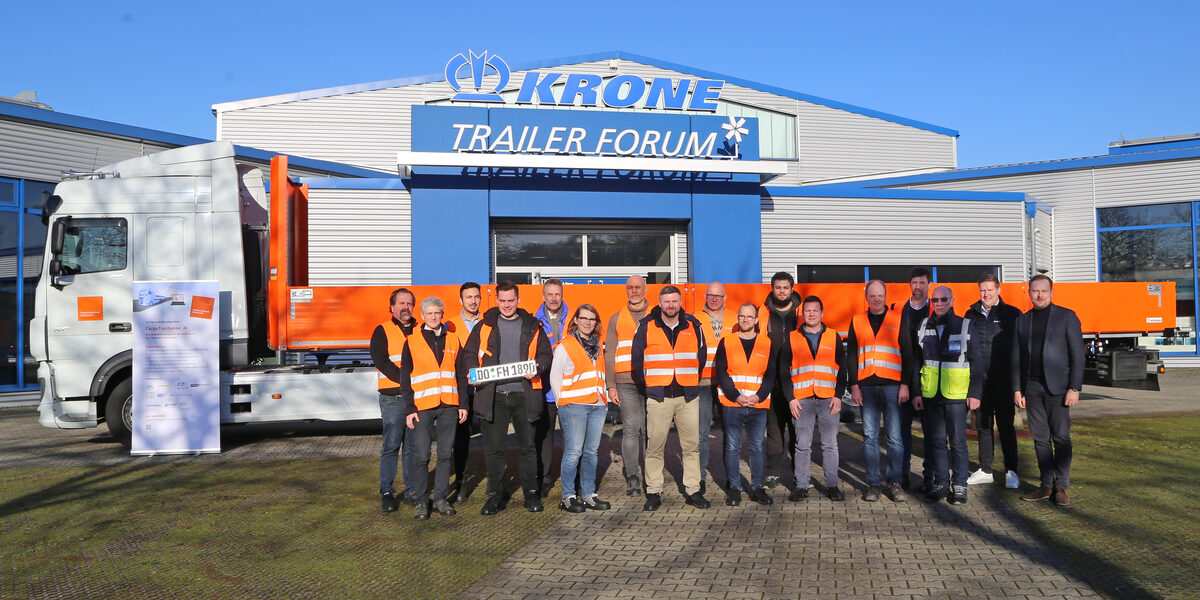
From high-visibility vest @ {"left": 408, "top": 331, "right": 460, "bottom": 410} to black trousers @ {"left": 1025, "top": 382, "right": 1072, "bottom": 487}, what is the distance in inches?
189

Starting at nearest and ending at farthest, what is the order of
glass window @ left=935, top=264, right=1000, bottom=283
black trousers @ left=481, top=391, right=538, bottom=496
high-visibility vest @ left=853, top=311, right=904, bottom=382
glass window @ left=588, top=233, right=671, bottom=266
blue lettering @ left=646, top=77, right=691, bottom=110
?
1. black trousers @ left=481, top=391, right=538, bottom=496
2. high-visibility vest @ left=853, top=311, right=904, bottom=382
3. glass window @ left=588, top=233, right=671, bottom=266
4. blue lettering @ left=646, top=77, right=691, bottom=110
5. glass window @ left=935, top=264, right=1000, bottom=283

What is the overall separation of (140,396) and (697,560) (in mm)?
6922

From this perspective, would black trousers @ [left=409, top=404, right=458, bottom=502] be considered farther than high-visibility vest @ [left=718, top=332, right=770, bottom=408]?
No

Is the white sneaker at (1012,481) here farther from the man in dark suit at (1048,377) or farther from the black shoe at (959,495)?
the black shoe at (959,495)

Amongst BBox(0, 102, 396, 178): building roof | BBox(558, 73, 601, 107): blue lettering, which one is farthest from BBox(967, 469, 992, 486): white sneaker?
BBox(0, 102, 396, 178): building roof

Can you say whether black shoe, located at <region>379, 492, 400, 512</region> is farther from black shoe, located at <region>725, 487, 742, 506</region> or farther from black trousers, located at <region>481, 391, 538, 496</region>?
black shoe, located at <region>725, 487, 742, 506</region>

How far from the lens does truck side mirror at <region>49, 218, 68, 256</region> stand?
8898mm

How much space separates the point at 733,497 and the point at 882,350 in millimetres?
1772

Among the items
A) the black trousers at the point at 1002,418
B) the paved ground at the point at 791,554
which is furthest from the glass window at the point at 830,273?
the black trousers at the point at 1002,418

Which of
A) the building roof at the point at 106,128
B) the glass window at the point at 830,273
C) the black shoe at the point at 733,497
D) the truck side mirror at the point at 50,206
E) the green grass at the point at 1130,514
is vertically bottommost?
the green grass at the point at 1130,514

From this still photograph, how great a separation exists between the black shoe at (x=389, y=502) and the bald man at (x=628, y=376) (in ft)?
6.36

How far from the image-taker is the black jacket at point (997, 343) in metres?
→ 6.66

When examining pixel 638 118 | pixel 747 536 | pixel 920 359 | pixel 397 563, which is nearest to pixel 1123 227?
pixel 638 118

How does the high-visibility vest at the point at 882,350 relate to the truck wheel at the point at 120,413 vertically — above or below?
above
